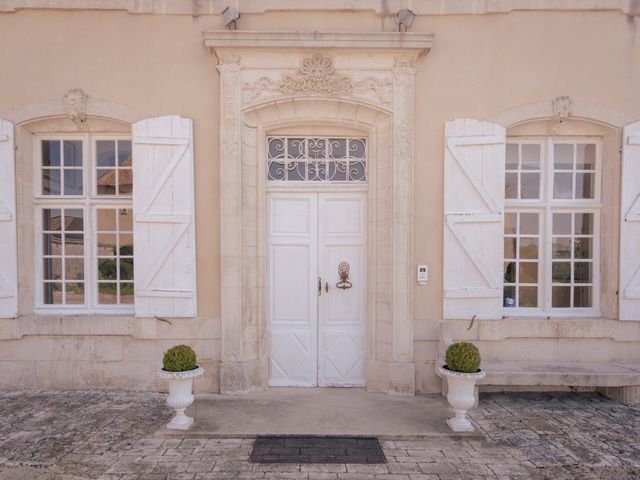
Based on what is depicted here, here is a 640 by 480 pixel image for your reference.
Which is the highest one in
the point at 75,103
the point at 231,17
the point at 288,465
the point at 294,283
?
the point at 231,17

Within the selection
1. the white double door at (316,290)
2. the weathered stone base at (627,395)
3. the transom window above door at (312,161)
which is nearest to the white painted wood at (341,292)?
the white double door at (316,290)

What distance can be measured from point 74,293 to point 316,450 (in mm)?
3475

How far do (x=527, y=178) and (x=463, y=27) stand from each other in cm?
188

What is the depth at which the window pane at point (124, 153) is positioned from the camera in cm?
498

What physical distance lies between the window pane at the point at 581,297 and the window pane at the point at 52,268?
6149mm

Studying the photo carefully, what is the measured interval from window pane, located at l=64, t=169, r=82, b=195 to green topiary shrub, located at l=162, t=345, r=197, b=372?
8.37ft

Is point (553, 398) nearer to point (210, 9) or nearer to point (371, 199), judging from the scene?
point (371, 199)

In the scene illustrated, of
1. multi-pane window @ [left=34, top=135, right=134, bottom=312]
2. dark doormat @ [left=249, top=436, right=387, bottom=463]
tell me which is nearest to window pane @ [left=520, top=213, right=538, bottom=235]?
dark doormat @ [left=249, top=436, right=387, bottom=463]

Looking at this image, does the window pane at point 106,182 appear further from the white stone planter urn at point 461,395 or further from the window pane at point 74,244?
the white stone planter urn at point 461,395

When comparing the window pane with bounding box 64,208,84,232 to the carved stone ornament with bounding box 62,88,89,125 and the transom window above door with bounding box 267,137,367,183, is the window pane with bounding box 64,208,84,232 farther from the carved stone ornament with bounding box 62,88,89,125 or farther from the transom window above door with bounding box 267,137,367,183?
the transom window above door with bounding box 267,137,367,183

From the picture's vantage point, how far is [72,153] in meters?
5.01

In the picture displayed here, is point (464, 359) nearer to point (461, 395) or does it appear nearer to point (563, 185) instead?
point (461, 395)

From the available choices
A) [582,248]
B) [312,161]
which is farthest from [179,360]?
[582,248]

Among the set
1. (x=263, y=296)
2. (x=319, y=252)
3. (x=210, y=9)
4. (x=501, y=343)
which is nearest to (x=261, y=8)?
(x=210, y=9)
